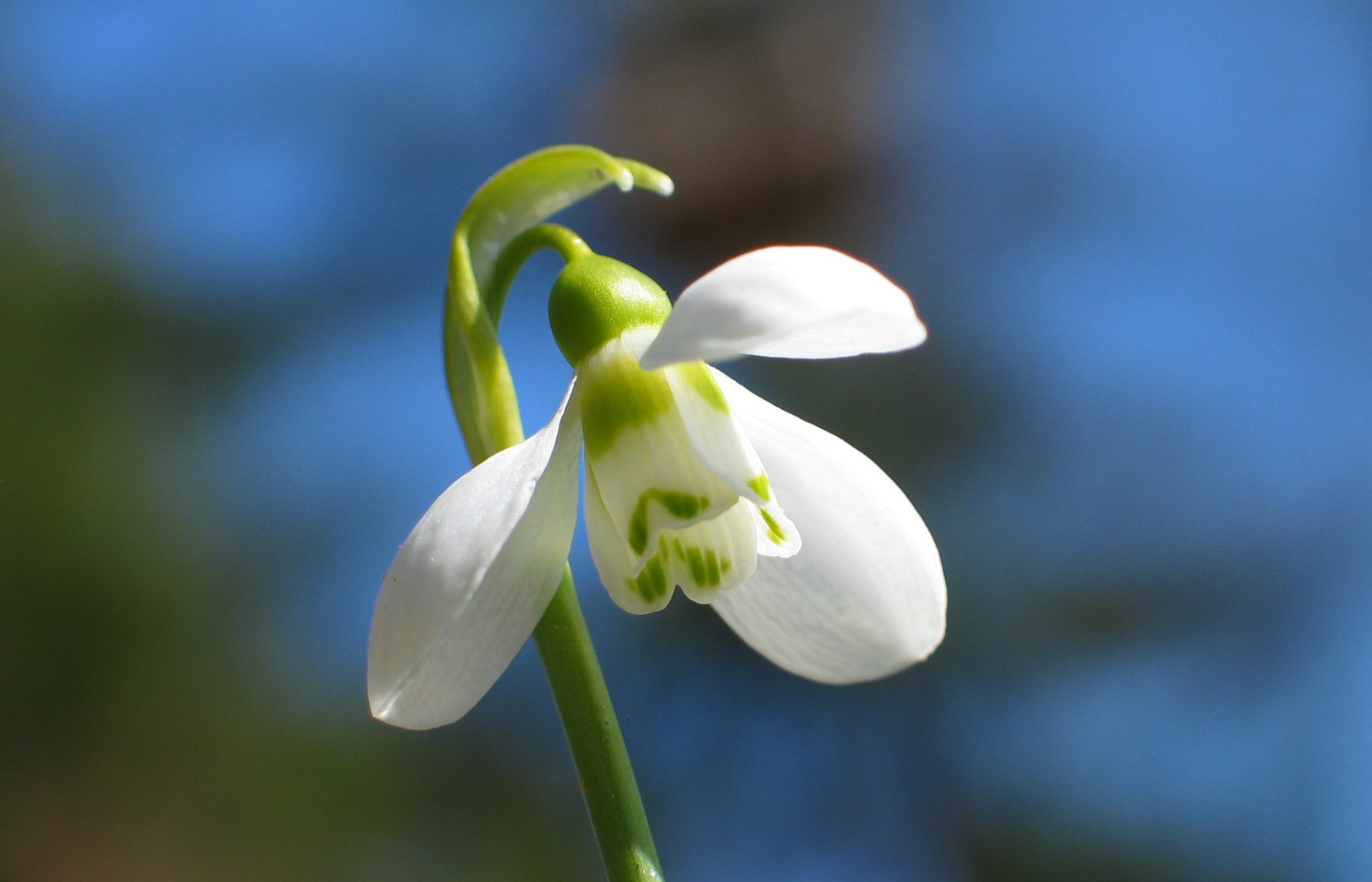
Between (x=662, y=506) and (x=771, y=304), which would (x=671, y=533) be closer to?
(x=662, y=506)

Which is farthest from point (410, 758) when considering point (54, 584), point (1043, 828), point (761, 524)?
A: point (761, 524)

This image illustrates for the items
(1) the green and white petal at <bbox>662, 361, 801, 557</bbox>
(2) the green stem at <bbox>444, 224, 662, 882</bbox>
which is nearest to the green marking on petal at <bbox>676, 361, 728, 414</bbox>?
(1) the green and white petal at <bbox>662, 361, 801, 557</bbox>

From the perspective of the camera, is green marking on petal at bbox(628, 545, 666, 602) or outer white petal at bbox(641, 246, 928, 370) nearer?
outer white petal at bbox(641, 246, 928, 370)

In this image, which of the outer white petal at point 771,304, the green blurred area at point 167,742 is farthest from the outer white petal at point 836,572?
the green blurred area at point 167,742

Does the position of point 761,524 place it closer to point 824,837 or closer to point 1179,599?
point 824,837

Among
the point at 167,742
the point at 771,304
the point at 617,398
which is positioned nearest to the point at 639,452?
the point at 617,398

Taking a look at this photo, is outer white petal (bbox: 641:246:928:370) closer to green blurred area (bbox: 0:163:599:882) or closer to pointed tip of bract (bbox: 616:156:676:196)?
pointed tip of bract (bbox: 616:156:676:196)

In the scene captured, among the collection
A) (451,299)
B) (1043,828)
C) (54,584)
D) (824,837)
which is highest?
(54,584)
